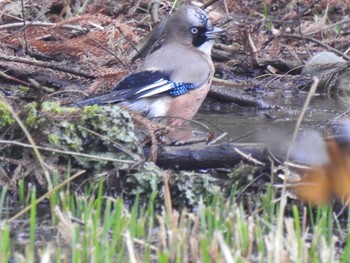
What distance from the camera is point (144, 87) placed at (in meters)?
6.61

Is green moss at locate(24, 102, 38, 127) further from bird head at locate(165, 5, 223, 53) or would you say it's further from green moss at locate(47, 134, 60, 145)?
bird head at locate(165, 5, 223, 53)

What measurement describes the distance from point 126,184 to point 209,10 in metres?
5.06

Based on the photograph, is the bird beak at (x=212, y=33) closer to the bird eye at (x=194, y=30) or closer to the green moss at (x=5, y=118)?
the bird eye at (x=194, y=30)

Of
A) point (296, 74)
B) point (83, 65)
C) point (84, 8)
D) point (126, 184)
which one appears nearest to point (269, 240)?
point (126, 184)

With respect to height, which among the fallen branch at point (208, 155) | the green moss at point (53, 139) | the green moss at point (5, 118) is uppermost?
the green moss at point (5, 118)

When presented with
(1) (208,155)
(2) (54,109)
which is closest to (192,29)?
(2) (54,109)

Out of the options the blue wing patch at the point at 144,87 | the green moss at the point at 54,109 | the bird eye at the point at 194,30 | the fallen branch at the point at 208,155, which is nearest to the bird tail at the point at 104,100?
the blue wing patch at the point at 144,87

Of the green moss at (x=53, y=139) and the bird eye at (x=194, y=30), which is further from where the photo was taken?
the bird eye at (x=194, y=30)

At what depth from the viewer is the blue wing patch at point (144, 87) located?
21.2 feet

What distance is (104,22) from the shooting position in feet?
26.3

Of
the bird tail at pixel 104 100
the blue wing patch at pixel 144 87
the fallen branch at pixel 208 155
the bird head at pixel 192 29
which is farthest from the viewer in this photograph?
the bird head at pixel 192 29

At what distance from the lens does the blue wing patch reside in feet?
21.2

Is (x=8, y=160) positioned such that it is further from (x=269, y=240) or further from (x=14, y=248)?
(x=269, y=240)

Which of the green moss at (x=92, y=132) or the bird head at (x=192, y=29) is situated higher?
the green moss at (x=92, y=132)
